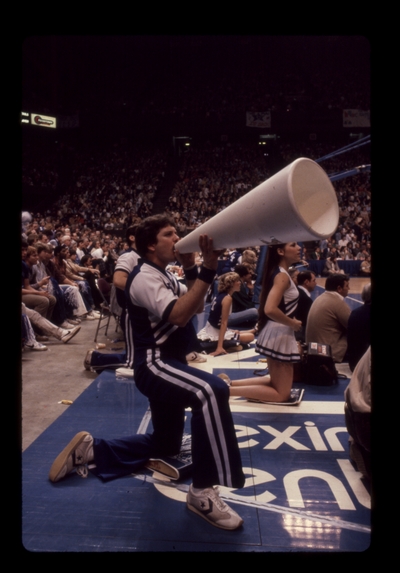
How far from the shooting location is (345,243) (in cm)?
1966

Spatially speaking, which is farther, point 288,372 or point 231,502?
point 288,372

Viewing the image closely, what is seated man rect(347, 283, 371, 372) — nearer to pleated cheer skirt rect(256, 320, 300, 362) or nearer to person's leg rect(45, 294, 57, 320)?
pleated cheer skirt rect(256, 320, 300, 362)

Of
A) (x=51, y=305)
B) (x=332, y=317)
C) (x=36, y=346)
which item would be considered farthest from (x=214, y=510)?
(x=51, y=305)

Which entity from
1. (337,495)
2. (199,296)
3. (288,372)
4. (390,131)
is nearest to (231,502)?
(337,495)

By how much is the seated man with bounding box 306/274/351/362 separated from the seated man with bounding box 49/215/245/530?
278cm

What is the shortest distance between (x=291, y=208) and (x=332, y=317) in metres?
3.84

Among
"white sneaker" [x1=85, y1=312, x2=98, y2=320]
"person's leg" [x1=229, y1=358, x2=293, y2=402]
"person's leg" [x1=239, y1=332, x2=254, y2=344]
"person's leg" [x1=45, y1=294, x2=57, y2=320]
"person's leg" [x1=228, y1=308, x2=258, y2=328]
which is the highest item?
"person's leg" [x1=45, y1=294, x2=57, y2=320]

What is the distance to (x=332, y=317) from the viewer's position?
5.04 m

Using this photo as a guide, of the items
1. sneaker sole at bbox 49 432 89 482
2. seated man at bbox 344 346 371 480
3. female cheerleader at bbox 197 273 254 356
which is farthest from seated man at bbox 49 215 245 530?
female cheerleader at bbox 197 273 254 356

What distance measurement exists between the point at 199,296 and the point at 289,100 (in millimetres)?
27433

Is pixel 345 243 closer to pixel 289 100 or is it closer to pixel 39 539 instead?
pixel 289 100

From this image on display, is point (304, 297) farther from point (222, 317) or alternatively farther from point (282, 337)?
point (282, 337)

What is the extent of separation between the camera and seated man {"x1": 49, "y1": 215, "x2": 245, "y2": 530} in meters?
2.21

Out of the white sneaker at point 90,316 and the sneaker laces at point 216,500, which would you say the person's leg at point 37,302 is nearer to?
the white sneaker at point 90,316
